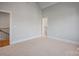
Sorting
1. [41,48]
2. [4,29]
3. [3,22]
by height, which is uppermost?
[3,22]

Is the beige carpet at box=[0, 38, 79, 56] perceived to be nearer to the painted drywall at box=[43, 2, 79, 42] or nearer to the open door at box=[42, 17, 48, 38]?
the open door at box=[42, 17, 48, 38]

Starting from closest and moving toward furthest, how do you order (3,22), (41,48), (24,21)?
(3,22) < (41,48) < (24,21)

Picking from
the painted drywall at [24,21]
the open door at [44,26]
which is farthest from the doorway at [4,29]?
the open door at [44,26]

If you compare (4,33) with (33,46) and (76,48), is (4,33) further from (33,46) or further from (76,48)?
(76,48)

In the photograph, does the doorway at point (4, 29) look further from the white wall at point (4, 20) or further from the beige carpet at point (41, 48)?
the beige carpet at point (41, 48)

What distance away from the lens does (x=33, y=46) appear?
3.30 metres

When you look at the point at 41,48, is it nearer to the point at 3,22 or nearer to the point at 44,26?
the point at 44,26

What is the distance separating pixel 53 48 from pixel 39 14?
1055mm

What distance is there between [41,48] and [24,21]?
0.93 m

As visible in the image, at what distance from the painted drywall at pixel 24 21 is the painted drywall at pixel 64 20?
0.33m

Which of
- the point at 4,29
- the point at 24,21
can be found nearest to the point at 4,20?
the point at 4,29

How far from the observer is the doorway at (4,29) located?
110 inches

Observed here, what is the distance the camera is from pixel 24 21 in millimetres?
3316

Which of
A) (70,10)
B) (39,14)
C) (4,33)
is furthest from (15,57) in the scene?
(70,10)
